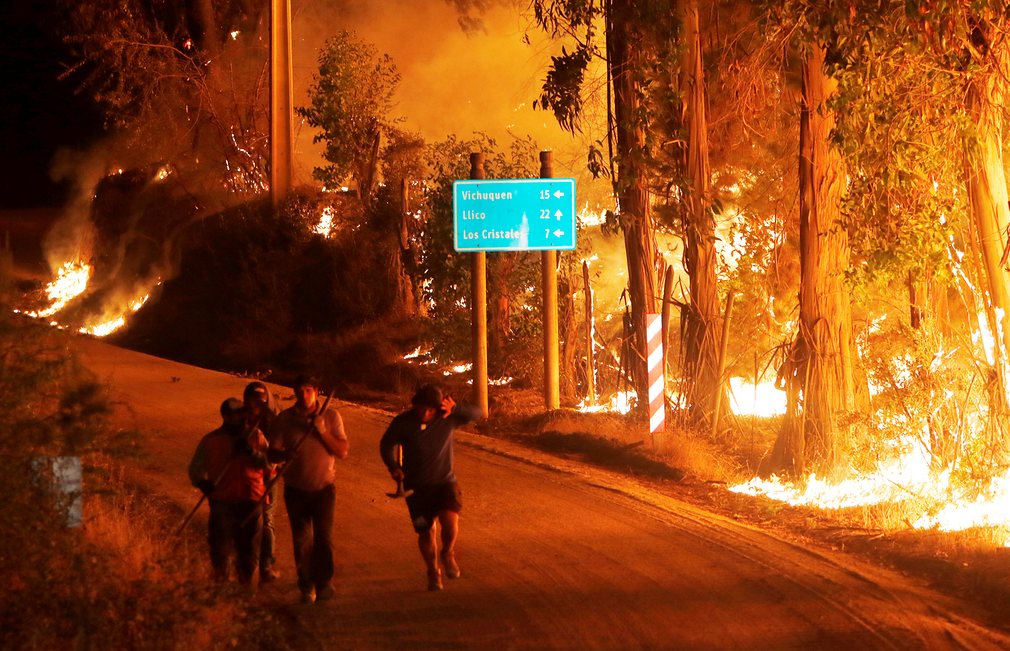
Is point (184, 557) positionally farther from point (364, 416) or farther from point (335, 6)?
point (335, 6)

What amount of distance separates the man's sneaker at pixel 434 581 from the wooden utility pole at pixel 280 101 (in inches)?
843

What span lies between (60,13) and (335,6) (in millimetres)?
10206

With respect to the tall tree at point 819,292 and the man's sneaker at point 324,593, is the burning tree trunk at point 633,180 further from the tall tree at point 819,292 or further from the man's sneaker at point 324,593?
the man's sneaker at point 324,593

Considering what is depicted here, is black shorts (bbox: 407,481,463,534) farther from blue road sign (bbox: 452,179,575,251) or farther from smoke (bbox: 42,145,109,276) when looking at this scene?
smoke (bbox: 42,145,109,276)

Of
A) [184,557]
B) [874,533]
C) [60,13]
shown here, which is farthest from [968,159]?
[60,13]

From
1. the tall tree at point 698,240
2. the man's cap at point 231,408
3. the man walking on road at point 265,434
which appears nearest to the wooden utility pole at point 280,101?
the tall tree at point 698,240

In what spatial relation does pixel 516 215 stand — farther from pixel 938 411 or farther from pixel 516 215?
pixel 938 411

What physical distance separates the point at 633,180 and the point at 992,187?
5.08 meters

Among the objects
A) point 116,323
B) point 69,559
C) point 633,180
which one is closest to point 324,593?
point 69,559

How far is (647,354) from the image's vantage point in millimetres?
14539

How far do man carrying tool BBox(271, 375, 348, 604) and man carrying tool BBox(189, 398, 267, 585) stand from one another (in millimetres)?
197

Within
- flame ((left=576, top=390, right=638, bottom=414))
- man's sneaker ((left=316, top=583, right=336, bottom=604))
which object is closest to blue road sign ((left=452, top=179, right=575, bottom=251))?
flame ((left=576, top=390, right=638, bottom=414))

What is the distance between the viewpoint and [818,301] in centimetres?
1291

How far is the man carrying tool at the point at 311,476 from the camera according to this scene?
836 cm
